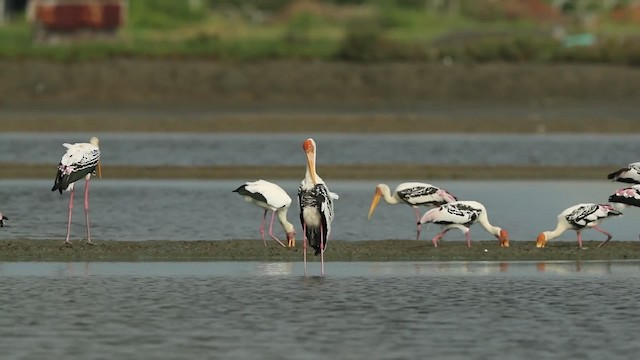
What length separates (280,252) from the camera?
21906mm

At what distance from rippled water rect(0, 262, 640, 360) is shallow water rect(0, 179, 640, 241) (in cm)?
366

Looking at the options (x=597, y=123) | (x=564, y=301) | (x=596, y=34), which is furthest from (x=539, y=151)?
(x=596, y=34)

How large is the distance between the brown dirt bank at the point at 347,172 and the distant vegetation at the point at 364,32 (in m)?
29.1

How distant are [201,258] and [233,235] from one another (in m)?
2.82

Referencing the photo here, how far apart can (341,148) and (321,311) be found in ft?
91.3

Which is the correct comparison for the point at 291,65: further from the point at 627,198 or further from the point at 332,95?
the point at 627,198

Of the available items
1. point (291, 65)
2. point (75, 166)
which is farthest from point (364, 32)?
point (75, 166)

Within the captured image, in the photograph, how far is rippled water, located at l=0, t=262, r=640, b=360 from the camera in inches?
589

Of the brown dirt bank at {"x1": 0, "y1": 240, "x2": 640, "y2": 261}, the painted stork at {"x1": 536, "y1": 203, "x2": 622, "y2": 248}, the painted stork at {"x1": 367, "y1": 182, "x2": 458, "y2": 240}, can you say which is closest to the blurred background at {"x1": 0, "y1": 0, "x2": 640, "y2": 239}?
the painted stork at {"x1": 367, "y1": 182, "x2": 458, "y2": 240}

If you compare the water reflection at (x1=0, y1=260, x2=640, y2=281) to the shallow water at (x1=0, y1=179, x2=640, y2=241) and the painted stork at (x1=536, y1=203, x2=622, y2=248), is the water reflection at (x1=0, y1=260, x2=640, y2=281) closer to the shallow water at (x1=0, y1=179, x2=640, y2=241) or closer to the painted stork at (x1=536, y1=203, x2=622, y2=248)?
the painted stork at (x1=536, y1=203, x2=622, y2=248)

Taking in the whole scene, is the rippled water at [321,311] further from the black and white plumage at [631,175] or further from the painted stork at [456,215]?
the black and white plumage at [631,175]

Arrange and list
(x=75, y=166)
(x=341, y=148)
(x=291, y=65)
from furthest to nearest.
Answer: (x=291, y=65) → (x=341, y=148) → (x=75, y=166)

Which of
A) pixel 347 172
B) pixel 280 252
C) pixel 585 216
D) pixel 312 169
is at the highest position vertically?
pixel 347 172

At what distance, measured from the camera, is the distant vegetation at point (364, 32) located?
6681 cm
